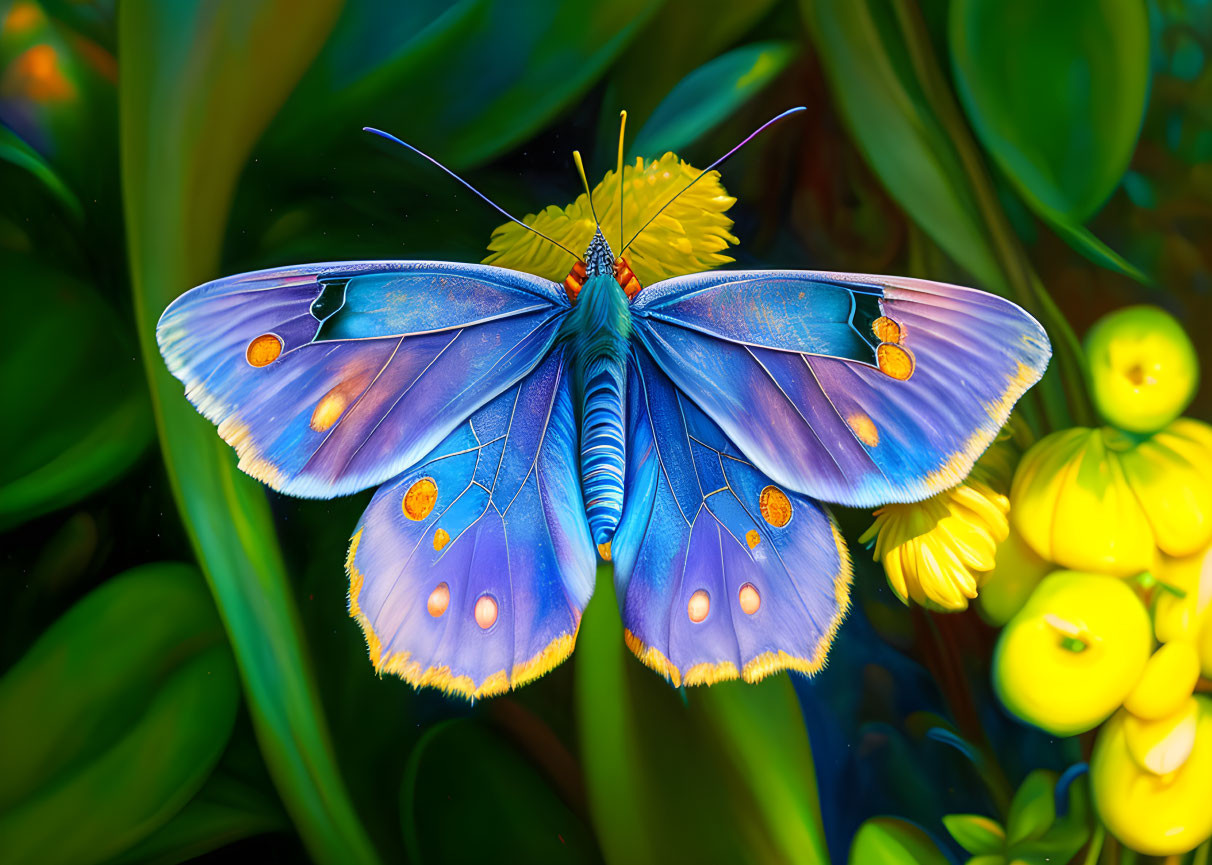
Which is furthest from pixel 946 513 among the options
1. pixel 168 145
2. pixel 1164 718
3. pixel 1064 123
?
pixel 168 145

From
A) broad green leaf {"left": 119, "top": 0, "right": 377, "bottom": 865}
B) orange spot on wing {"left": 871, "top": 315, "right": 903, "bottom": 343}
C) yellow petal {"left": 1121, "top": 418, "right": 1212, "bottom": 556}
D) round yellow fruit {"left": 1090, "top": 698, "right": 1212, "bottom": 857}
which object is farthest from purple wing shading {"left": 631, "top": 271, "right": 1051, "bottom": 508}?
broad green leaf {"left": 119, "top": 0, "right": 377, "bottom": 865}

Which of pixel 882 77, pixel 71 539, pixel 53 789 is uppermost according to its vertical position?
pixel 882 77

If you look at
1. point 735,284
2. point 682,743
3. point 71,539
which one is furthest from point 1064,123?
point 71,539

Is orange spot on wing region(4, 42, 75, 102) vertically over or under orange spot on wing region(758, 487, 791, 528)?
over

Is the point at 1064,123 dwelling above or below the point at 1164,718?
above

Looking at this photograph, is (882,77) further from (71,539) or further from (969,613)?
(71,539)

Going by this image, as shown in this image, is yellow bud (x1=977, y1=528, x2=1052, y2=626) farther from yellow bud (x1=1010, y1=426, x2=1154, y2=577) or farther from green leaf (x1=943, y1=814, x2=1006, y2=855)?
green leaf (x1=943, y1=814, x2=1006, y2=855)

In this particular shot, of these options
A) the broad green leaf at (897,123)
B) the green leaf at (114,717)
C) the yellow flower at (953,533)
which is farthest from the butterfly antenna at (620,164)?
the green leaf at (114,717)
